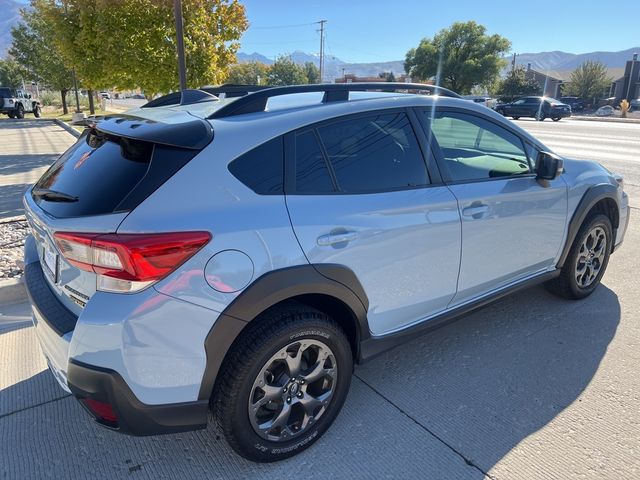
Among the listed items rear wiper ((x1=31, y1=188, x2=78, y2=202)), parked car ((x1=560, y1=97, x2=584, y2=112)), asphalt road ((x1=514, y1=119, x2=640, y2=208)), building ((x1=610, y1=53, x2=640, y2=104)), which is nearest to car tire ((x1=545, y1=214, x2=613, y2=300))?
rear wiper ((x1=31, y1=188, x2=78, y2=202))

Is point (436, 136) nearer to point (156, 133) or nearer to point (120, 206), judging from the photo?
point (156, 133)

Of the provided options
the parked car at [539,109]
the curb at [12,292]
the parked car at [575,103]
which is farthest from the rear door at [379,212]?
the parked car at [575,103]

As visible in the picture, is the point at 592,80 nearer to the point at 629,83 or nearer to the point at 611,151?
the point at 629,83

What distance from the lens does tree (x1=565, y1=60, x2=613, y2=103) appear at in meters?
64.6

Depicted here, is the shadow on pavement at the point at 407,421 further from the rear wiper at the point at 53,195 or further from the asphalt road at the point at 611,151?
the asphalt road at the point at 611,151

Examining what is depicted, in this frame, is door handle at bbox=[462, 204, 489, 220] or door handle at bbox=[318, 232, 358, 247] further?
door handle at bbox=[462, 204, 489, 220]

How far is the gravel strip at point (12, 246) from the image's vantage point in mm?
4480

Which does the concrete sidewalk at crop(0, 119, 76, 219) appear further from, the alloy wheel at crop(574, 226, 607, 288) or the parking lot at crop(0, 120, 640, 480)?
A: the alloy wheel at crop(574, 226, 607, 288)

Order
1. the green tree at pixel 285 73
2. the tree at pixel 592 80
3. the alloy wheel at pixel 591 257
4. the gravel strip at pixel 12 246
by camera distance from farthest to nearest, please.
Result: the green tree at pixel 285 73
the tree at pixel 592 80
the gravel strip at pixel 12 246
the alloy wheel at pixel 591 257

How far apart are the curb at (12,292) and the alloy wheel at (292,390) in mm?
2836

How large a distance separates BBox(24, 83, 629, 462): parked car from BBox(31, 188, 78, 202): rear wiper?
19mm

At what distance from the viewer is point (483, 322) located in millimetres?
3768

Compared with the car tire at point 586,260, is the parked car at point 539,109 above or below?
above

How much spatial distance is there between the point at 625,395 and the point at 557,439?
69 centimetres
